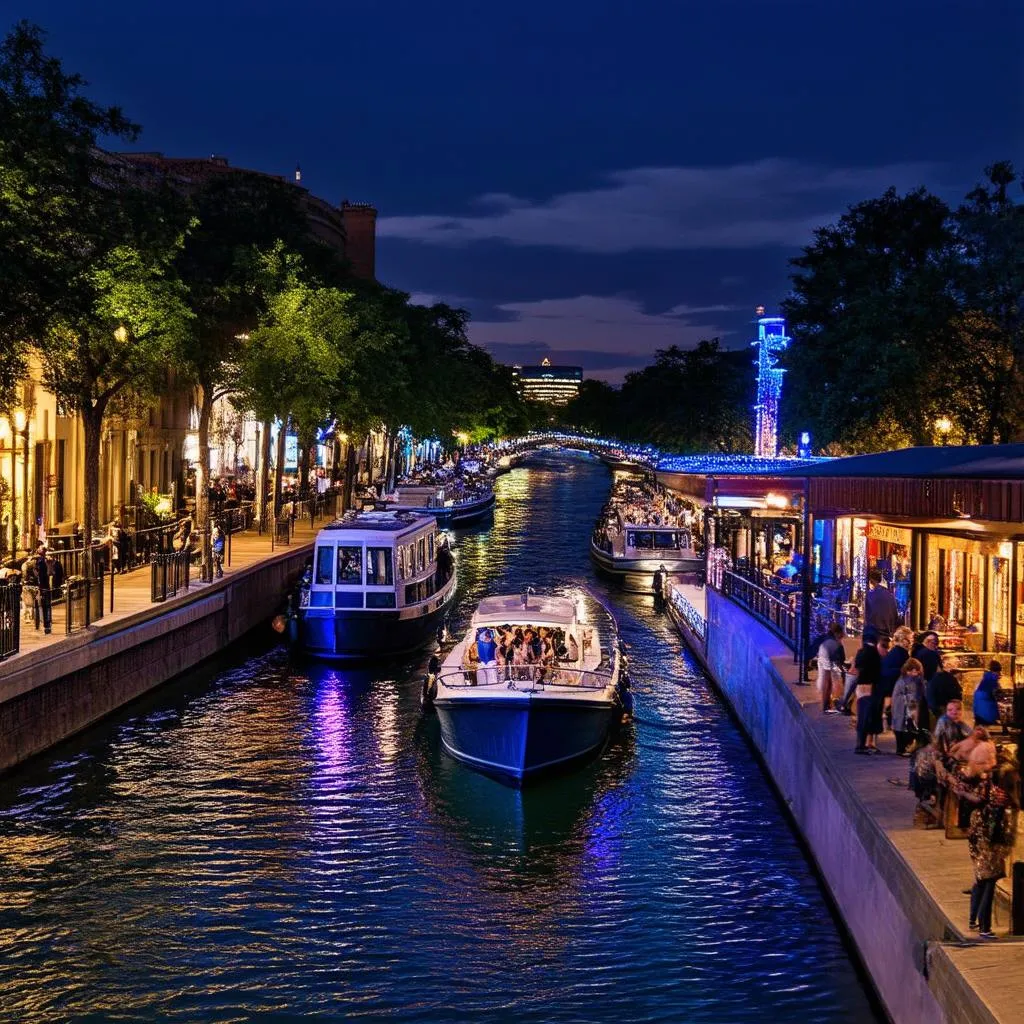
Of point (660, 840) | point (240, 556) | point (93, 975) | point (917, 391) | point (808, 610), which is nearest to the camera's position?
point (93, 975)

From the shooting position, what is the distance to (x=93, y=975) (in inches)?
648

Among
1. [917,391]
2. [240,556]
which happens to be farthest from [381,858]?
[917,391]

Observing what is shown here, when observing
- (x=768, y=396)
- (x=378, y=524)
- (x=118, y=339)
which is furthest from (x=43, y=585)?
(x=768, y=396)

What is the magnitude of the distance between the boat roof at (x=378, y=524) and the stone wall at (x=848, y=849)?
42.6ft

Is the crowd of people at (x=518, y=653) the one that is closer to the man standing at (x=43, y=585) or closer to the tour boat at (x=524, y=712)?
the tour boat at (x=524, y=712)

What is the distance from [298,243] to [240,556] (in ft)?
77.2

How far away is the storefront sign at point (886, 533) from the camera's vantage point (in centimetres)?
2997

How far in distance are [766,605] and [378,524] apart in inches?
518

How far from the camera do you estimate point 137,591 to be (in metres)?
34.8

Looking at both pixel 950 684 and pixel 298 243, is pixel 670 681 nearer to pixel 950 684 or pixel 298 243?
pixel 950 684

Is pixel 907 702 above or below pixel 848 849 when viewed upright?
above

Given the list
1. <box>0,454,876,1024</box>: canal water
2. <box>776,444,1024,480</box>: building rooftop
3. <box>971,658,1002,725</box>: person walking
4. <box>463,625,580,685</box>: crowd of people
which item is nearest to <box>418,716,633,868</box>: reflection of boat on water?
<box>0,454,876,1024</box>: canal water

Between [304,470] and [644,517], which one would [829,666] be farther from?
[304,470]

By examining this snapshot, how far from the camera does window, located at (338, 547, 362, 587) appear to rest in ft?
126
